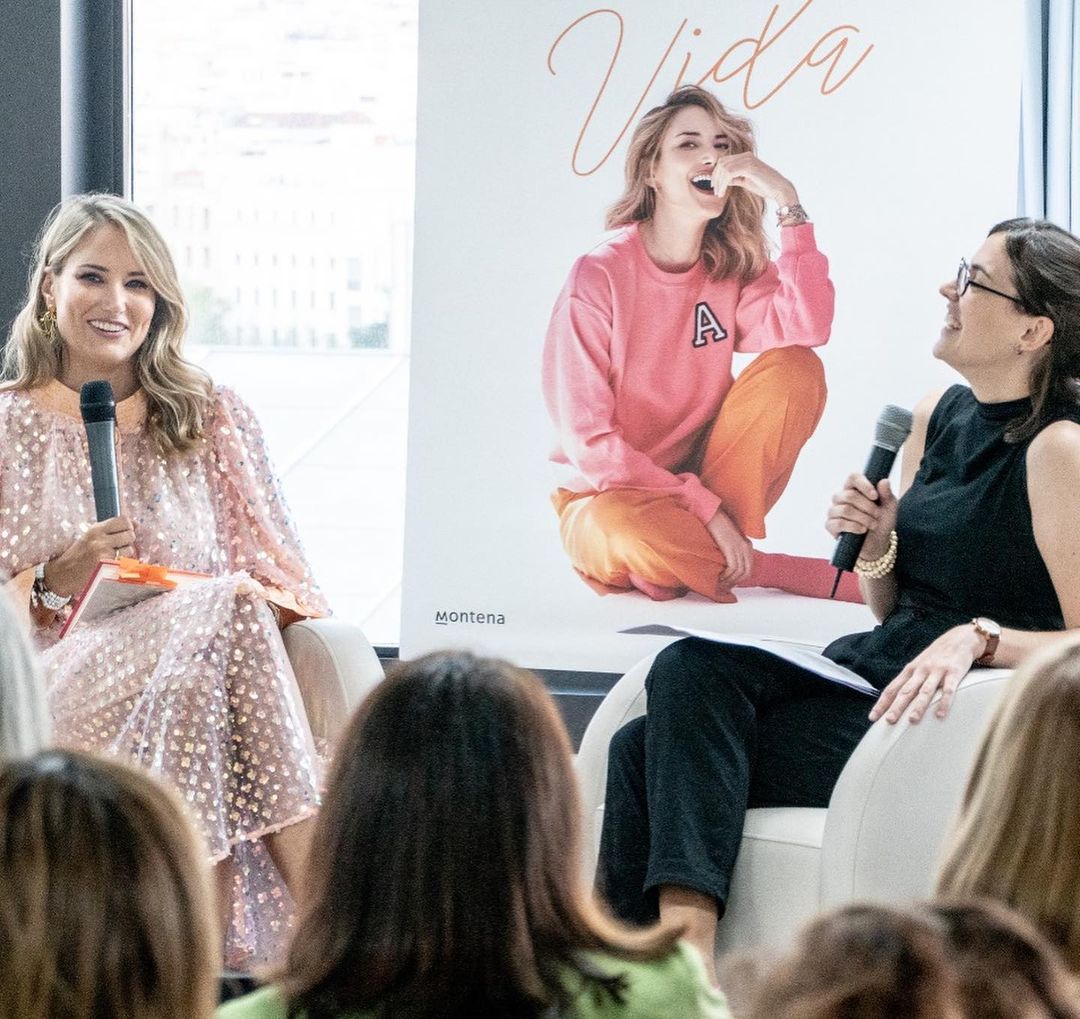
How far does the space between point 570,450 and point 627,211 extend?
54 cm

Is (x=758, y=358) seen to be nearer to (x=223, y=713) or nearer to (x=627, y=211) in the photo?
(x=627, y=211)

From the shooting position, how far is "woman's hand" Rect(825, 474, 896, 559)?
8.78 ft

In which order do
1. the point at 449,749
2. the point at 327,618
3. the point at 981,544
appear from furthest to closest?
the point at 327,618 < the point at 981,544 < the point at 449,749

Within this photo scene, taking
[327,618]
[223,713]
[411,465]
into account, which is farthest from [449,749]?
[411,465]

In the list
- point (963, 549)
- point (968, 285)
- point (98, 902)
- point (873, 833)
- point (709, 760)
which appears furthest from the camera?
point (968, 285)

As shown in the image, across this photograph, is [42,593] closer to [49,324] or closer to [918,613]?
[49,324]

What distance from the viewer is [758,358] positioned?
11.3 ft

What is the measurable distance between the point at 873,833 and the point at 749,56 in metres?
1.83

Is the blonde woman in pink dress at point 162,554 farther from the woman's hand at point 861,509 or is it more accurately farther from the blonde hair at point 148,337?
the woman's hand at point 861,509

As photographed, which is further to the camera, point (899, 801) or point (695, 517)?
point (695, 517)

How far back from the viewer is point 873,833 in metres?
2.28

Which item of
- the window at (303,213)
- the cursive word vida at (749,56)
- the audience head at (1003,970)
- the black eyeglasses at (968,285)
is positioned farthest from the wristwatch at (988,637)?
the window at (303,213)

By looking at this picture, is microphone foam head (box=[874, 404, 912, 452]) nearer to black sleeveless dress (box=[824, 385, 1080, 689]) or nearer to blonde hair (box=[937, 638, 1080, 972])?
black sleeveless dress (box=[824, 385, 1080, 689])

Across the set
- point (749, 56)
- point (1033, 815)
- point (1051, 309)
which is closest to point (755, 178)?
point (749, 56)
